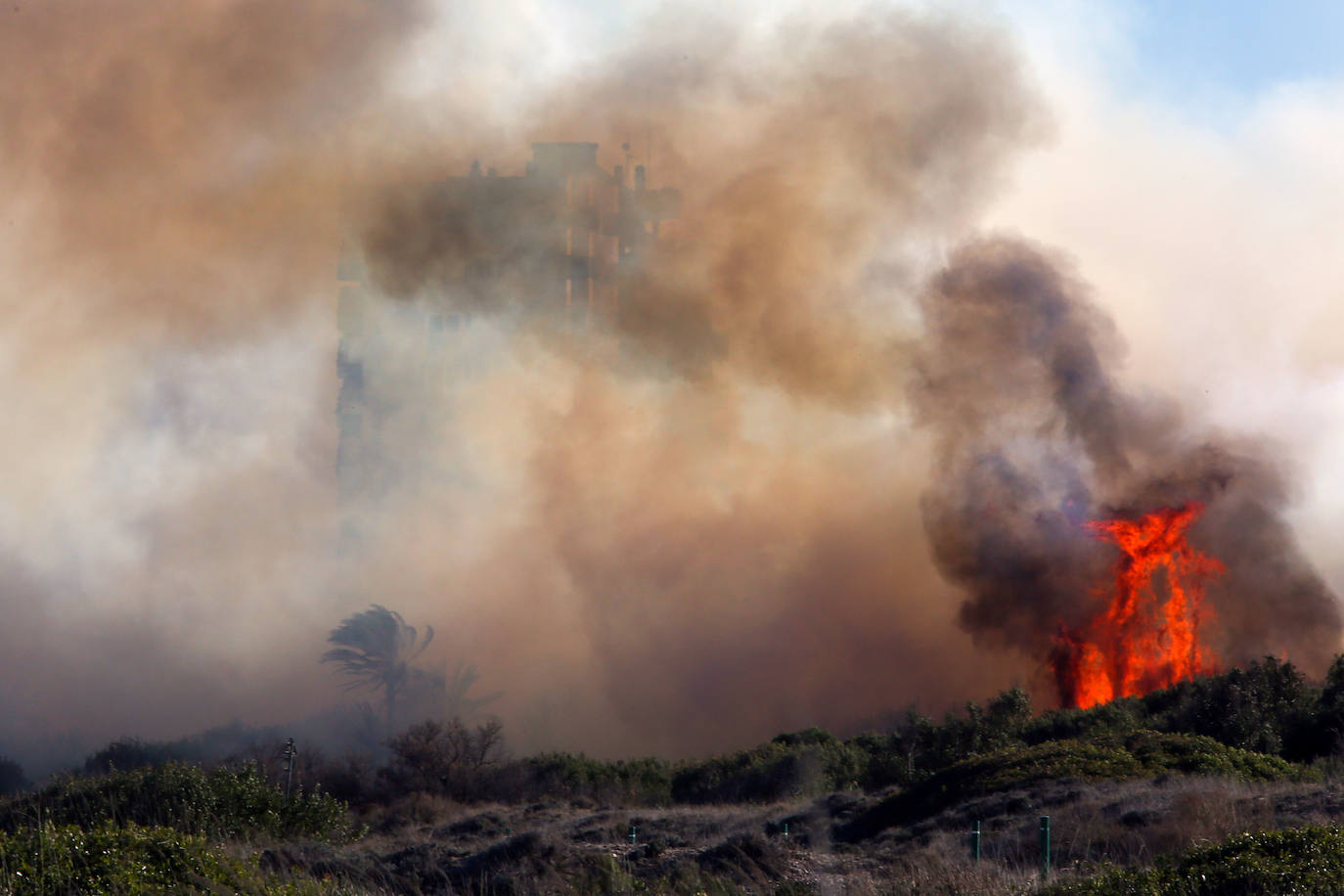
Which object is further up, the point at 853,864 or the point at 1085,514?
the point at 1085,514

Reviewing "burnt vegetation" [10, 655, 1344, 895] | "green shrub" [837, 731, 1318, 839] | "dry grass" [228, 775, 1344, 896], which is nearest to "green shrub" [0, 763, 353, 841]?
"burnt vegetation" [10, 655, 1344, 895]

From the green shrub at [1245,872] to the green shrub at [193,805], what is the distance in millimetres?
24757

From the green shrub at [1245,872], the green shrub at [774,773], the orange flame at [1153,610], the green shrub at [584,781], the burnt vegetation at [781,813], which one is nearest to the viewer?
the green shrub at [1245,872]

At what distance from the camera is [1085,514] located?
6881cm

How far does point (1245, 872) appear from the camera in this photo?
15.2 m

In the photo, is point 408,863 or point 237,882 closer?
point 237,882

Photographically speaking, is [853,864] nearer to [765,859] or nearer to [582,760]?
[765,859]

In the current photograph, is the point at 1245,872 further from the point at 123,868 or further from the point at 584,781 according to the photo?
the point at 584,781

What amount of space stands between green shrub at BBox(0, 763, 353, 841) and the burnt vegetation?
0.11 m

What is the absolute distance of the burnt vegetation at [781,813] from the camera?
17406 mm


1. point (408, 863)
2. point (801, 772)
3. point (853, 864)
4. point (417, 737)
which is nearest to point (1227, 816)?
point (853, 864)

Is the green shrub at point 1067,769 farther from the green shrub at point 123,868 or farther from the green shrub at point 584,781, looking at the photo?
the green shrub at point 584,781

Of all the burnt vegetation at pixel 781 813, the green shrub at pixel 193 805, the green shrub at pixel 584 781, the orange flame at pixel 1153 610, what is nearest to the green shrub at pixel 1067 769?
the burnt vegetation at pixel 781 813

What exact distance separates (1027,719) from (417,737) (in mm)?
30788
